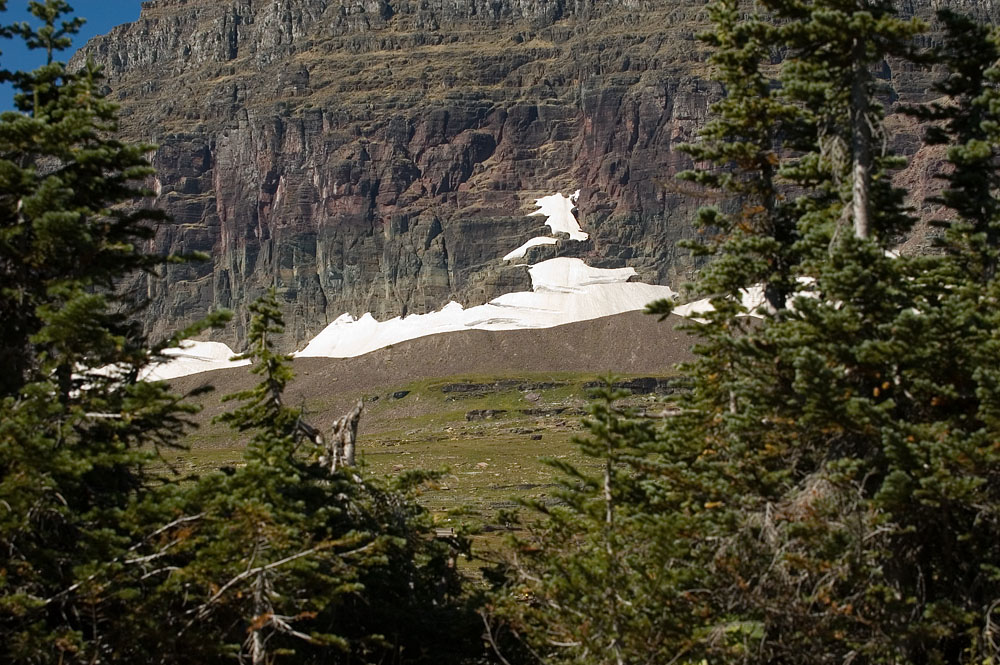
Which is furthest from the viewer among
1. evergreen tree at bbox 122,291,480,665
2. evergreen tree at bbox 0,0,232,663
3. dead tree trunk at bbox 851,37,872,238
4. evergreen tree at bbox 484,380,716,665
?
dead tree trunk at bbox 851,37,872,238

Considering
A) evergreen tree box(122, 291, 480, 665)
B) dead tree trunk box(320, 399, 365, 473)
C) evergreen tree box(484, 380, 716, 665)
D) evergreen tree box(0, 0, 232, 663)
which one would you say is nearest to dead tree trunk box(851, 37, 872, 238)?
evergreen tree box(484, 380, 716, 665)

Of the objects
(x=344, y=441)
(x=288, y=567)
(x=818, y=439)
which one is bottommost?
(x=288, y=567)

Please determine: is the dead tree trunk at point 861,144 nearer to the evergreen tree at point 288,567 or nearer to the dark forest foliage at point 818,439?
the dark forest foliage at point 818,439

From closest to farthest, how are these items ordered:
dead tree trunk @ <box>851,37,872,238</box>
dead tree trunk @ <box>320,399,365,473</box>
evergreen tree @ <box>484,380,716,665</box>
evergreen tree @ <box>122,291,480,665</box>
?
evergreen tree @ <box>122,291,480,665</box> < evergreen tree @ <box>484,380,716,665</box> < dead tree trunk @ <box>851,37,872,238</box> < dead tree trunk @ <box>320,399,365,473</box>

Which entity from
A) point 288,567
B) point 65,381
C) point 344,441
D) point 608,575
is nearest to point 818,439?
point 608,575

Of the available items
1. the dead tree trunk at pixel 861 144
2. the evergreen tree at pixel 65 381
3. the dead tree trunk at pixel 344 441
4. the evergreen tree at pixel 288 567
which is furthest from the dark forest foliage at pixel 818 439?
the evergreen tree at pixel 65 381

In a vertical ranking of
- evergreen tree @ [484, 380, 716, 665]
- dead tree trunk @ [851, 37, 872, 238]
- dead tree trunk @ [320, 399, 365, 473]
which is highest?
dead tree trunk @ [851, 37, 872, 238]

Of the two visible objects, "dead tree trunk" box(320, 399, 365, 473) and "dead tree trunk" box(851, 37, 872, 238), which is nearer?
"dead tree trunk" box(851, 37, 872, 238)

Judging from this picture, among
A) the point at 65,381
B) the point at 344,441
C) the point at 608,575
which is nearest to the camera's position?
the point at 608,575

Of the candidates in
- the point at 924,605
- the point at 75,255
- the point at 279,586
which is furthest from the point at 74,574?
the point at 924,605

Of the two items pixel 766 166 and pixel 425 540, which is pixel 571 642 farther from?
pixel 766 166

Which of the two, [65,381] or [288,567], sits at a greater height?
[65,381]

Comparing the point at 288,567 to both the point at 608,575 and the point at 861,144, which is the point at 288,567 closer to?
the point at 608,575

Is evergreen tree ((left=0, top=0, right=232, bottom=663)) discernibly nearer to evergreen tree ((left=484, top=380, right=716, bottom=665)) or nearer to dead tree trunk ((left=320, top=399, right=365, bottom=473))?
dead tree trunk ((left=320, top=399, right=365, bottom=473))
